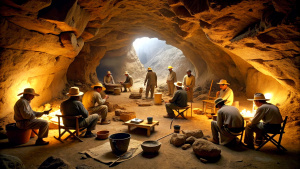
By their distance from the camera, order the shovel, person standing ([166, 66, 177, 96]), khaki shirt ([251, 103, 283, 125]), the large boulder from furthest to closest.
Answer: person standing ([166, 66, 177, 96]) → khaki shirt ([251, 103, 283, 125]) → the shovel → the large boulder

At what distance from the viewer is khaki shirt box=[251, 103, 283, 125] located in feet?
14.3

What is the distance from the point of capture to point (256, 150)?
452 centimetres

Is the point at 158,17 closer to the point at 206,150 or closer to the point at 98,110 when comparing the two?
the point at 98,110

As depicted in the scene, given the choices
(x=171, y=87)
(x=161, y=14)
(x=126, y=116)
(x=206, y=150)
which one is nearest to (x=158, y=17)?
(x=161, y=14)

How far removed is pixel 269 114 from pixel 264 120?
0.66 feet

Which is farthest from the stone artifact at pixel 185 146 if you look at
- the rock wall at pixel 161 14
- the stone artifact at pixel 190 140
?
the rock wall at pixel 161 14

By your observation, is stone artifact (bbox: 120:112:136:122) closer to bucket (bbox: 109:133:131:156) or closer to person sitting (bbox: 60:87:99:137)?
person sitting (bbox: 60:87:99:137)

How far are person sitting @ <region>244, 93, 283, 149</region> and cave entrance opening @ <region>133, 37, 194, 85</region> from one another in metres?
14.6

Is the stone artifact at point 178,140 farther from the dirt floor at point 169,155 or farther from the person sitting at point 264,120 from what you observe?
the person sitting at point 264,120

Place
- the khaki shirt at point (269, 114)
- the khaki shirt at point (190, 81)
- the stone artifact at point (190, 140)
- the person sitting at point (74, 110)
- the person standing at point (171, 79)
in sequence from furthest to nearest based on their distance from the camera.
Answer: the person standing at point (171, 79) → the khaki shirt at point (190, 81) → the person sitting at point (74, 110) → the stone artifact at point (190, 140) → the khaki shirt at point (269, 114)

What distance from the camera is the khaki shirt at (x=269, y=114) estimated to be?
14.3 feet

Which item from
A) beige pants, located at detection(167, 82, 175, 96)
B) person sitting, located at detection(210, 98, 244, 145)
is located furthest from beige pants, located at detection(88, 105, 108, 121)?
beige pants, located at detection(167, 82, 175, 96)

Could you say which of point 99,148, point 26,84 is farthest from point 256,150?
point 26,84

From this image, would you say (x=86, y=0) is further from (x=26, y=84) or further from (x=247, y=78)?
(x=247, y=78)
